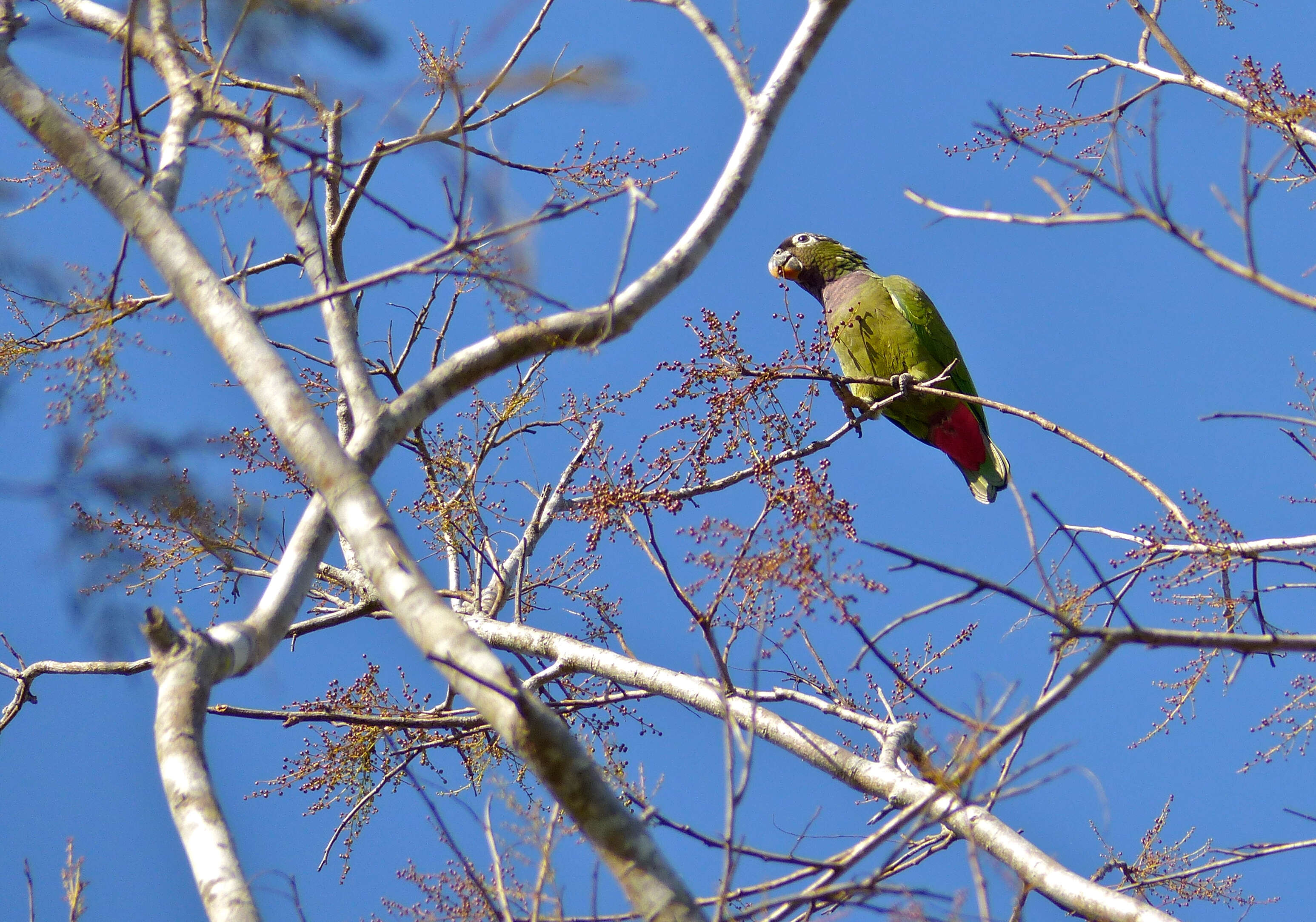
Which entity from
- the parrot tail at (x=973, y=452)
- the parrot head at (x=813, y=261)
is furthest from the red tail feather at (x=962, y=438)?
the parrot head at (x=813, y=261)

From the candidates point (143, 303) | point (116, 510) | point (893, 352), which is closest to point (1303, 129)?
point (893, 352)

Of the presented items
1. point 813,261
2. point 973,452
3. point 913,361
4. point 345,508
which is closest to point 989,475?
point 973,452

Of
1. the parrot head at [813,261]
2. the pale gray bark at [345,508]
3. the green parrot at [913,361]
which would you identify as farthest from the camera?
the parrot head at [813,261]

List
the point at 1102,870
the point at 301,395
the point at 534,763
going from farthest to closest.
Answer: the point at 1102,870
the point at 301,395
the point at 534,763

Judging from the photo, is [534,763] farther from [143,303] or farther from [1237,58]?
[1237,58]

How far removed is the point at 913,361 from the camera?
4855 mm

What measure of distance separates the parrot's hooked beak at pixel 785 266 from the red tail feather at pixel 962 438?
51.0 inches

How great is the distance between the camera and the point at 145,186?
227 cm

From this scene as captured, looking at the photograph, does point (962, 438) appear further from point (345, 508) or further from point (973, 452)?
point (345, 508)

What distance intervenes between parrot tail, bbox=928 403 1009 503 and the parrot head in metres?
1.12

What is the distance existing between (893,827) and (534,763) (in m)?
0.56

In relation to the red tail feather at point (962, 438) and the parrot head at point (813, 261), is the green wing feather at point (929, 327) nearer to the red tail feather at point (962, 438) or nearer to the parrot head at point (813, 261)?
the red tail feather at point (962, 438)

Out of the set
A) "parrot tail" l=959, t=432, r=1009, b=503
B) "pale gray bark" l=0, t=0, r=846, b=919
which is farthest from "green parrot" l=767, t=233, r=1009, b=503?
"pale gray bark" l=0, t=0, r=846, b=919

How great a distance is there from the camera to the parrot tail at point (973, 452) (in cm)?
492
